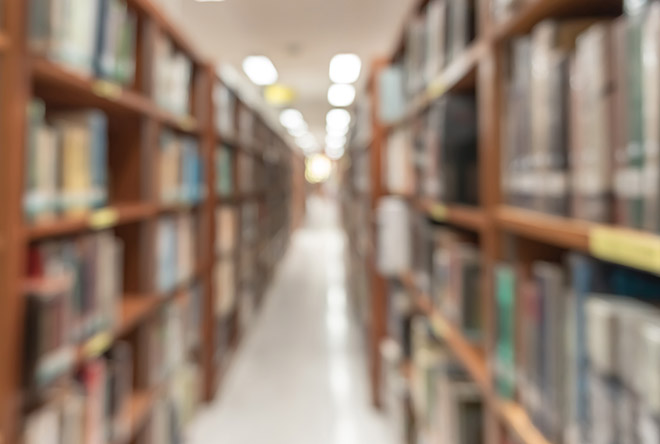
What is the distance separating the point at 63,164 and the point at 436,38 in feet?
4.17

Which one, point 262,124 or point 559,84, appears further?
point 262,124

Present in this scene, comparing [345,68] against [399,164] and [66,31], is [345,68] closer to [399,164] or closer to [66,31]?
[399,164]

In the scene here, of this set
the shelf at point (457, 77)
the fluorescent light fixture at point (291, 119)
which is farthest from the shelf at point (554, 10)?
the fluorescent light fixture at point (291, 119)

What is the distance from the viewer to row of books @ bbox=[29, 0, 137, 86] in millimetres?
1282

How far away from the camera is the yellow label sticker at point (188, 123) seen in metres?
2.60

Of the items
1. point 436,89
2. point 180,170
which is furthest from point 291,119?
point 436,89

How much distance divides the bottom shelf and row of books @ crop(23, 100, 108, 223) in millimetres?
1169

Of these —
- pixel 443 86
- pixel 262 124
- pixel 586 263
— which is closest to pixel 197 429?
pixel 443 86

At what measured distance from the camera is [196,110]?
3.02 meters

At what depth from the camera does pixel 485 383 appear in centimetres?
125

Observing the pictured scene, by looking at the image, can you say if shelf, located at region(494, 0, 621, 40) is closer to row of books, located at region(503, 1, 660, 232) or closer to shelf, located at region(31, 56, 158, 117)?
row of books, located at region(503, 1, 660, 232)

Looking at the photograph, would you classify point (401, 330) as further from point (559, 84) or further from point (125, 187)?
point (559, 84)

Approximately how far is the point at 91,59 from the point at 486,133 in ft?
3.89

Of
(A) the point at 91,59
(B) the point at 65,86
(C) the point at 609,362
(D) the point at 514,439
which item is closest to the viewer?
(C) the point at 609,362
